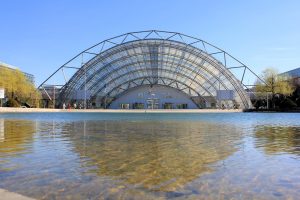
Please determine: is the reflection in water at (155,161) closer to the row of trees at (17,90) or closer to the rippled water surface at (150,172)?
the rippled water surface at (150,172)

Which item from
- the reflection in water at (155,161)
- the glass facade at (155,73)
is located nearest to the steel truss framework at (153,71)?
the glass facade at (155,73)

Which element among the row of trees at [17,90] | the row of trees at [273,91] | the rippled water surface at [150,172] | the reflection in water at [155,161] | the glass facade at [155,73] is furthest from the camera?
the glass facade at [155,73]

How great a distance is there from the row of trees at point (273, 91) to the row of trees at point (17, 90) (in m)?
66.4

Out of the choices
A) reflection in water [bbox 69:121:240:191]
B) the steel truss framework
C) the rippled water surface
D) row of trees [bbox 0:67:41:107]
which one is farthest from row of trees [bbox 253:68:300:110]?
the rippled water surface

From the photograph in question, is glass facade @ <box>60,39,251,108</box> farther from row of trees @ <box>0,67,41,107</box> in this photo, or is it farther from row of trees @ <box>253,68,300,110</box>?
row of trees @ <box>0,67,41,107</box>

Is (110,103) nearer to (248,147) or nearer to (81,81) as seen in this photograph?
(81,81)

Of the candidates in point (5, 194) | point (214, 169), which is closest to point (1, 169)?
point (5, 194)

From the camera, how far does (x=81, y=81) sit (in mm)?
107000

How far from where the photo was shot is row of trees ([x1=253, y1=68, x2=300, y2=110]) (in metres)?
97.2

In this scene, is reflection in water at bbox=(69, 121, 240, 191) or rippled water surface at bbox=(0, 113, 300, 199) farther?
reflection in water at bbox=(69, 121, 240, 191)

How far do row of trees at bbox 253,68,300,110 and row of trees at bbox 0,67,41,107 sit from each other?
2613 inches

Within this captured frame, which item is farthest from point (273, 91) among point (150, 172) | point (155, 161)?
point (150, 172)

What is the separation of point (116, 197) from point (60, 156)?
5.39 metres

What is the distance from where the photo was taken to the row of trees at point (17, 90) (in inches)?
3543
